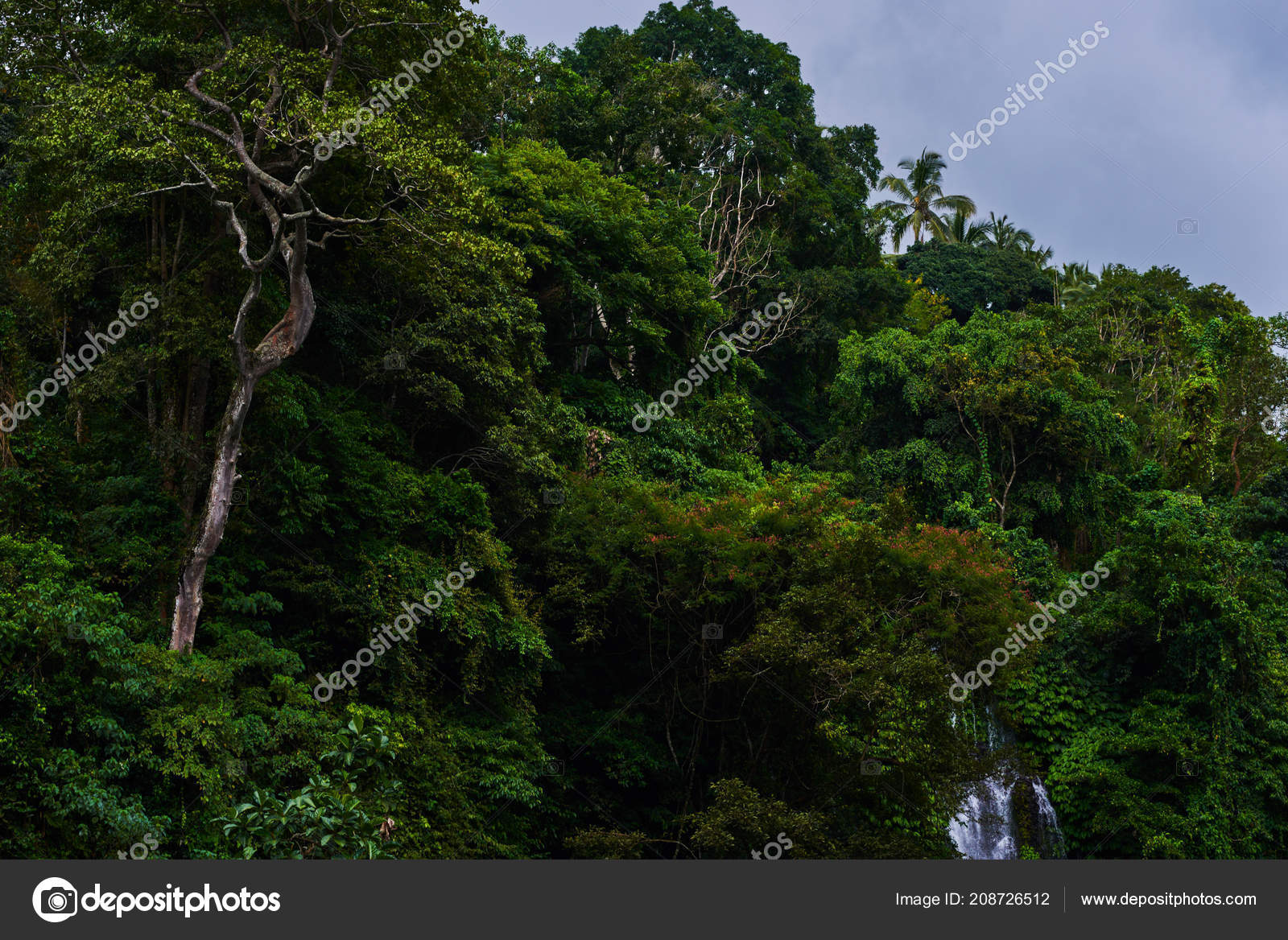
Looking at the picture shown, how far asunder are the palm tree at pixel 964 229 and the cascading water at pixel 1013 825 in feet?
135

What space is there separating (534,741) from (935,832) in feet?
20.6

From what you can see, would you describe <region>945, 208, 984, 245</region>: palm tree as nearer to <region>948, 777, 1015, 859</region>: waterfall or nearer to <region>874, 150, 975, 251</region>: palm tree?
<region>874, 150, 975, 251</region>: palm tree

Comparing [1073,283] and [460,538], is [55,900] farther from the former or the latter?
[1073,283]

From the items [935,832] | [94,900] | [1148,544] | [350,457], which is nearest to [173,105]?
[350,457]

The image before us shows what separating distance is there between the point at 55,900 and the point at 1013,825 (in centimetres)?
1634

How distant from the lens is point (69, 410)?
48.8ft

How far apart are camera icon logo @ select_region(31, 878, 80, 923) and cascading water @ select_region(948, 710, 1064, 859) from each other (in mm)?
14932

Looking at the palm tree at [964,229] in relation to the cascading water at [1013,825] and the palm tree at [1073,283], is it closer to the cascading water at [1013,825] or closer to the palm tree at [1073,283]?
the palm tree at [1073,283]

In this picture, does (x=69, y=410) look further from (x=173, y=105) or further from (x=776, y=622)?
(x=776, y=622)

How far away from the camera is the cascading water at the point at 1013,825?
2019cm

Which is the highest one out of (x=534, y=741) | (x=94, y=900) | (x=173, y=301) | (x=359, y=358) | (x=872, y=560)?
(x=359, y=358)

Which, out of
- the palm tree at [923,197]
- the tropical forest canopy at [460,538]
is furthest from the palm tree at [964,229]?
the tropical forest canopy at [460,538]

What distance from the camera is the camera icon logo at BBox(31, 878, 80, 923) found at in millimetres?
9000

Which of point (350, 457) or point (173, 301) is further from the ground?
point (173, 301)
